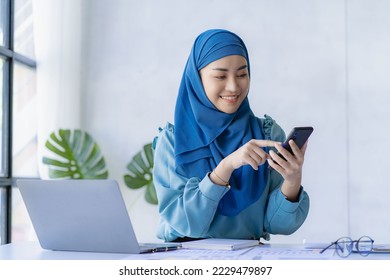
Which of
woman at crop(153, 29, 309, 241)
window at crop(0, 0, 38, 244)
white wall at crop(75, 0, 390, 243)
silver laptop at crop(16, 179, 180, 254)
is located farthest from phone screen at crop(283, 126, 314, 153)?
white wall at crop(75, 0, 390, 243)

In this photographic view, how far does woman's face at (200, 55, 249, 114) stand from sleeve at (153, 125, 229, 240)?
0.22m

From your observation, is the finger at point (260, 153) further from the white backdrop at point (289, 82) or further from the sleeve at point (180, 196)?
the white backdrop at point (289, 82)

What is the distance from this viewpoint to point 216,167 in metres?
1.93

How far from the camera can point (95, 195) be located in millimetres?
1610

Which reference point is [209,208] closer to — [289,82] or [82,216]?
[82,216]

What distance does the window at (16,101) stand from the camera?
13.6 ft

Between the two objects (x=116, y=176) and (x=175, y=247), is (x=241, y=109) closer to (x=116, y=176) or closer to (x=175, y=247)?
(x=175, y=247)

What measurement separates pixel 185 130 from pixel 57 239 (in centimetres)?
58

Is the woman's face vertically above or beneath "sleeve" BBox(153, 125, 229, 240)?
above

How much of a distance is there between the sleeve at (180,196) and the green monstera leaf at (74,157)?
7.85 ft

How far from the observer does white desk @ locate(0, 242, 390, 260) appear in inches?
57.6

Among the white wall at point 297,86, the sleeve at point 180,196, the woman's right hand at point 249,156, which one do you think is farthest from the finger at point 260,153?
the white wall at point 297,86

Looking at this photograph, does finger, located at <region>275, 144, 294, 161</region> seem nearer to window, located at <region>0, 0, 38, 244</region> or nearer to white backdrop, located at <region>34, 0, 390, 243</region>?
window, located at <region>0, 0, 38, 244</region>
